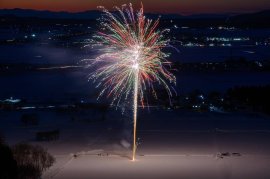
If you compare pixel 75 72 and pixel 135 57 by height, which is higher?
pixel 135 57

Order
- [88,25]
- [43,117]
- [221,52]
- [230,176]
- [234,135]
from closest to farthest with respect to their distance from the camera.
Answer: [230,176], [234,135], [43,117], [221,52], [88,25]

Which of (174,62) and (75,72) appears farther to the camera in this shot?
(174,62)

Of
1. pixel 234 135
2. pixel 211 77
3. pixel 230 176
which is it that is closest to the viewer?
pixel 230 176

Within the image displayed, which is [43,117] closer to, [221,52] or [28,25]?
[221,52]

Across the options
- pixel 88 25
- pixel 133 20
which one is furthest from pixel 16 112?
pixel 88 25

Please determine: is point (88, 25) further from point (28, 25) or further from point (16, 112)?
point (16, 112)

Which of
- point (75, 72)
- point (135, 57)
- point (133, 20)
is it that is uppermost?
point (133, 20)
